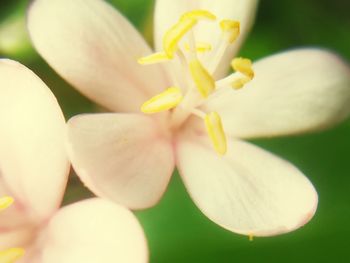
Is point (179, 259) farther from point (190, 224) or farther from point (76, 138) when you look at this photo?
point (76, 138)

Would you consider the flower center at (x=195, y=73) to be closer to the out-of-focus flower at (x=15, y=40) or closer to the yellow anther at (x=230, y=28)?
the yellow anther at (x=230, y=28)

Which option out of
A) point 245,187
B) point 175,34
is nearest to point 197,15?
point 175,34

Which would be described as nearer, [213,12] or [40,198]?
[40,198]

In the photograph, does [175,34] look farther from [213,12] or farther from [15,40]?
[15,40]

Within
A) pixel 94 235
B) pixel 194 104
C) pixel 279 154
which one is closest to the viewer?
pixel 94 235

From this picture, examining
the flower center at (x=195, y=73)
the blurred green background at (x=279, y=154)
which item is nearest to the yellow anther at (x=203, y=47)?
the flower center at (x=195, y=73)

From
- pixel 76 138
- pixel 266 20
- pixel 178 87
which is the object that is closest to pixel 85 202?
pixel 76 138

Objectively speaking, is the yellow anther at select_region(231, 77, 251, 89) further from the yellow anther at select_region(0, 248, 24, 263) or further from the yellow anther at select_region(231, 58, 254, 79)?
the yellow anther at select_region(0, 248, 24, 263)
